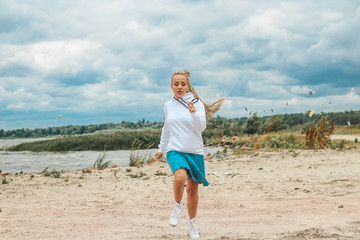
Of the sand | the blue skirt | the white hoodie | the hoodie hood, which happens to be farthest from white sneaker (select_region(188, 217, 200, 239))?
the hoodie hood

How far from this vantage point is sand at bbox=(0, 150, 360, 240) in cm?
505

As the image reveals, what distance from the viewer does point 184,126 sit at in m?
4.53

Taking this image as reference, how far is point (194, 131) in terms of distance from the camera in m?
4.55

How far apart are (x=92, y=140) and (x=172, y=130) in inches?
955

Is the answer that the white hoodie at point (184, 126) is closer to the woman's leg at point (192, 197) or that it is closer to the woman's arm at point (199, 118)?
the woman's arm at point (199, 118)

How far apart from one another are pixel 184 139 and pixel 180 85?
67cm

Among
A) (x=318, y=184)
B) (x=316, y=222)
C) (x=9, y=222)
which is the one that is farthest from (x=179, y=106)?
(x=318, y=184)

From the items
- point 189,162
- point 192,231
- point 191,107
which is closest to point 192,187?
point 189,162

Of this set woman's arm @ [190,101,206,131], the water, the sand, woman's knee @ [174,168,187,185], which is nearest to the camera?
woman's knee @ [174,168,187,185]

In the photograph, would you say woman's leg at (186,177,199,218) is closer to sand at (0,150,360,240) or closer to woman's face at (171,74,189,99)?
sand at (0,150,360,240)

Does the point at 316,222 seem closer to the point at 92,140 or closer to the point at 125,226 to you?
the point at 125,226

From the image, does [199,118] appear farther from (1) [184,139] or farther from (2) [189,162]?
(2) [189,162]

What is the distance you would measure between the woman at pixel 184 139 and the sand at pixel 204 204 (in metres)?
0.65

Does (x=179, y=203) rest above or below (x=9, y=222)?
above
